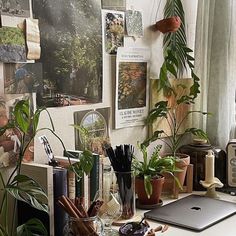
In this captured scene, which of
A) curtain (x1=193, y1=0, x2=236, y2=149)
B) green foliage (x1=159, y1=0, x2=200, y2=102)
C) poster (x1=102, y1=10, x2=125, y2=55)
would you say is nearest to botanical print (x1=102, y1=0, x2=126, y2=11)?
poster (x1=102, y1=10, x2=125, y2=55)

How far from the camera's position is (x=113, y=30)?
1907 mm

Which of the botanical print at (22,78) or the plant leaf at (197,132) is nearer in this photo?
the botanical print at (22,78)

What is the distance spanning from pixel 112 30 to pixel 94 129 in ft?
1.35

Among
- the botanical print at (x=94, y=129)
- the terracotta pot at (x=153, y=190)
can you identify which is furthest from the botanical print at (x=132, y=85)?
the terracotta pot at (x=153, y=190)

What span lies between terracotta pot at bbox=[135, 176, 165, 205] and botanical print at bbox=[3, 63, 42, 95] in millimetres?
561

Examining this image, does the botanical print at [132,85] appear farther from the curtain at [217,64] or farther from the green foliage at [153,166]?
the curtain at [217,64]

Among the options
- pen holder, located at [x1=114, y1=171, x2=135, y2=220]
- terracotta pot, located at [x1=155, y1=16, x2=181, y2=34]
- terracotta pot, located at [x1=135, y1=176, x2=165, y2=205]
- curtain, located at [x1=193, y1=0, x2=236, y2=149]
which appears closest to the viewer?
pen holder, located at [x1=114, y1=171, x2=135, y2=220]

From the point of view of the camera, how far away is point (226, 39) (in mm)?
2258

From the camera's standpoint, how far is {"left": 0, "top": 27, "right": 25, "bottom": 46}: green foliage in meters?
1.48

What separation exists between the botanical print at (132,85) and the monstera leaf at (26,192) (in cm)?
73

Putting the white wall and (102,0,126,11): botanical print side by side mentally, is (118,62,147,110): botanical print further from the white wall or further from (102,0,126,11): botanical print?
(102,0,126,11): botanical print

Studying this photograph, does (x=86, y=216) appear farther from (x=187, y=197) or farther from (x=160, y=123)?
(x=160, y=123)

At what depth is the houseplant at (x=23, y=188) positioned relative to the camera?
4.20 feet

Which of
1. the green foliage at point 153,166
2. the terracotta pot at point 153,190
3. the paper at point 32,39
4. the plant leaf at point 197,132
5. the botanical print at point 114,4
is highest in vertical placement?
the botanical print at point 114,4
